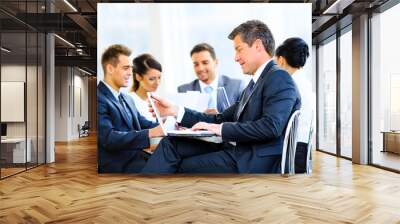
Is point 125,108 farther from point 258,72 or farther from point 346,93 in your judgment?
point 346,93

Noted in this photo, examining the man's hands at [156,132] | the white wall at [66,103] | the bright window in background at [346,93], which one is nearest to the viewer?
the man's hands at [156,132]

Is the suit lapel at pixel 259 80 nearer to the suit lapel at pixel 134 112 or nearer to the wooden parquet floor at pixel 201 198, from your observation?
the wooden parquet floor at pixel 201 198

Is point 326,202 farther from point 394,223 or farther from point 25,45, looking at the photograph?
point 25,45

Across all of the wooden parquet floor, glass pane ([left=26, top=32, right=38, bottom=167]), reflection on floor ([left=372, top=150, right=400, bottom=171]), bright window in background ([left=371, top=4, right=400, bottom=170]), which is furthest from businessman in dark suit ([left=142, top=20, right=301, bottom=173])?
glass pane ([left=26, top=32, right=38, bottom=167])

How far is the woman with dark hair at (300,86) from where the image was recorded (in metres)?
6.91

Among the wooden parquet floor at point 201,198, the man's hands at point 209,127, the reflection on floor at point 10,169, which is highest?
the man's hands at point 209,127

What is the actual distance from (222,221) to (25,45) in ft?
17.6

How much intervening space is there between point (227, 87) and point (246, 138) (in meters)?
0.93

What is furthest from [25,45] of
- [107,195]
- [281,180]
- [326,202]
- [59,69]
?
[59,69]

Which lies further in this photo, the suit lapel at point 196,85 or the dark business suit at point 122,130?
the suit lapel at point 196,85

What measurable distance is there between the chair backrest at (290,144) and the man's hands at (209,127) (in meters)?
1.04

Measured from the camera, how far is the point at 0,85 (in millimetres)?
6672

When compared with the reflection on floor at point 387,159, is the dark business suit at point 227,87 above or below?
above

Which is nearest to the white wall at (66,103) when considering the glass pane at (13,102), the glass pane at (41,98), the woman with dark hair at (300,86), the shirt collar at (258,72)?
the glass pane at (41,98)
